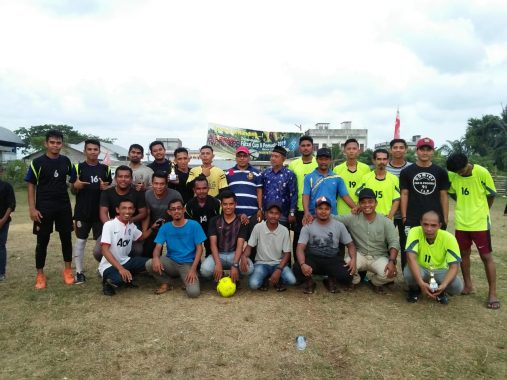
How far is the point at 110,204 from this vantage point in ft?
17.9

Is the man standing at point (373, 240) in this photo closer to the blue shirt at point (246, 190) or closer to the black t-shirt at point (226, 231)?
the blue shirt at point (246, 190)

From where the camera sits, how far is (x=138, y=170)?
6.06 m

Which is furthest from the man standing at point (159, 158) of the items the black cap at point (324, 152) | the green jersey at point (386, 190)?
the green jersey at point (386, 190)

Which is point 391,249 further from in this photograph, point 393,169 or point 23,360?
point 23,360

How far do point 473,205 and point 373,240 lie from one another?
1.33 metres

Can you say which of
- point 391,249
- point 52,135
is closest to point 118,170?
point 52,135

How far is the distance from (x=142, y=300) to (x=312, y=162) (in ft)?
10.5

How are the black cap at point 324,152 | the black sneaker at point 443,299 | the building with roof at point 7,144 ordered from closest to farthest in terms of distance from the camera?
1. the black sneaker at point 443,299
2. the black cap at point 324,152
3. the building with roof at point 7,144

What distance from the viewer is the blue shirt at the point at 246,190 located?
571 centimetres

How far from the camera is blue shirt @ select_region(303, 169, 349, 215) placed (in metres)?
5.38

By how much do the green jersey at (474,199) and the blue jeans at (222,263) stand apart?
2881 millimetres

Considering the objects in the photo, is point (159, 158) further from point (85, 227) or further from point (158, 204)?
point (85, 227)

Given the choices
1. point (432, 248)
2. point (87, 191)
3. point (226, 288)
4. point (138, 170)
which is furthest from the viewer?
point (138, 170)

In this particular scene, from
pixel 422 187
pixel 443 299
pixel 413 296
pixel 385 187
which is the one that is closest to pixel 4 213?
pixel 385 187
